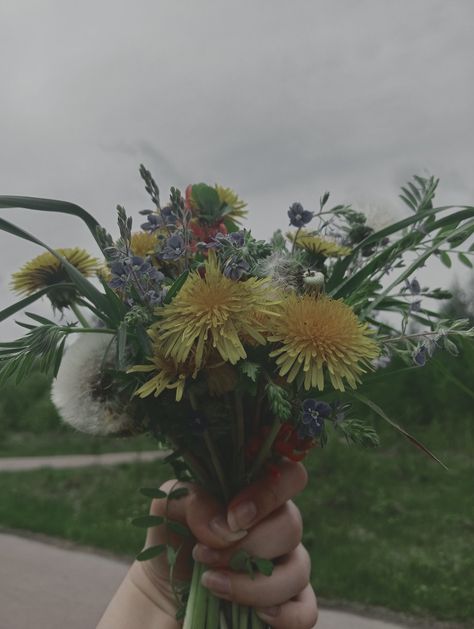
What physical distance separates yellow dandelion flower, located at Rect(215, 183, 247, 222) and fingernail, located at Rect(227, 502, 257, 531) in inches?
18.2

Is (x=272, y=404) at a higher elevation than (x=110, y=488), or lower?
higher

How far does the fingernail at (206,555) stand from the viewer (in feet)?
3.63

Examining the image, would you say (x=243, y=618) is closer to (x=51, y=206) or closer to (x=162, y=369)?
(x=162, y=369)

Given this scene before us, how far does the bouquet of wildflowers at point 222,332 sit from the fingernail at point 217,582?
0.10ft

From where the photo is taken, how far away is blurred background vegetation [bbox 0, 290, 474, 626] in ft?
9.05

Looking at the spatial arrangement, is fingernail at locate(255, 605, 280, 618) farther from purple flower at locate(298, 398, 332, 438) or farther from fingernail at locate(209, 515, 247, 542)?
purple flower at locate(298, 398, 332, 438)

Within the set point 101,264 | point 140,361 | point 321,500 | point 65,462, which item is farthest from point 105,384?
point 65,462

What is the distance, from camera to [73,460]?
5020 millimetres

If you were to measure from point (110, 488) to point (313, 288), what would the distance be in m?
3.40

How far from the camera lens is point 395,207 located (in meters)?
1.23

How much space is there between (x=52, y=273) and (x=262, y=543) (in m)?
0.54

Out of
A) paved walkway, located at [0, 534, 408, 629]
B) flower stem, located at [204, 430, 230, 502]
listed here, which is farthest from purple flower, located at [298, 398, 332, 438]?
paved walkway, located at [0, 534, 408, 629]

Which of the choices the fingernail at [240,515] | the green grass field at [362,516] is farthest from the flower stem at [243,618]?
the green grass field at [362,516]

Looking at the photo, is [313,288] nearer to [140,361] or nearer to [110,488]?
[140,361]
